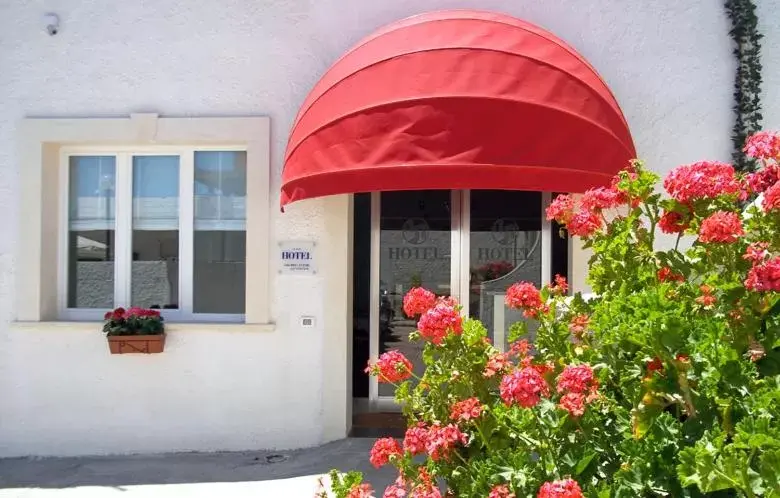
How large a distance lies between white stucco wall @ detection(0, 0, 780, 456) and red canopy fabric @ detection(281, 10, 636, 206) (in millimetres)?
1174

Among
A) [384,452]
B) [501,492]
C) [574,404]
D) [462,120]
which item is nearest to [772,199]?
[574,404]

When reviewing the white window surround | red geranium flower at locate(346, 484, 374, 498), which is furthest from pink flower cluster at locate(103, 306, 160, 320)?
red geranium flower at locate(346, 484, 374, 498)

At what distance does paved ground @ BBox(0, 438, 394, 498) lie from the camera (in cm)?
634

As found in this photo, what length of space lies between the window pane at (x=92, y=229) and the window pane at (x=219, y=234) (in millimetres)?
1118

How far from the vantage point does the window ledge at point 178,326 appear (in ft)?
24.0

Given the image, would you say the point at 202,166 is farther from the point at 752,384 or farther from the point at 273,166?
the point at 752,384

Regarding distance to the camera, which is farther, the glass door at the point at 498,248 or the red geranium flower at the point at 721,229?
the glass door at the point at 498,248

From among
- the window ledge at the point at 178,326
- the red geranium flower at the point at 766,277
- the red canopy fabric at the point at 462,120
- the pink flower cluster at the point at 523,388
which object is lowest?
the window ledge at the point at 178,326

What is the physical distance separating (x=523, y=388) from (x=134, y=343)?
5660 millimetres

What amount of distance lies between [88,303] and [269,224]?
2580 mm

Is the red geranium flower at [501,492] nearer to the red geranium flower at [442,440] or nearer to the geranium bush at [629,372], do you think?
the geranium bush at [629,372]

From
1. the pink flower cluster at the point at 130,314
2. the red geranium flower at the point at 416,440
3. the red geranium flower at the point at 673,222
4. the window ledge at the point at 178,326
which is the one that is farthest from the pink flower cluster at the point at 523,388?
the pink flower cluster at the point at 130,314

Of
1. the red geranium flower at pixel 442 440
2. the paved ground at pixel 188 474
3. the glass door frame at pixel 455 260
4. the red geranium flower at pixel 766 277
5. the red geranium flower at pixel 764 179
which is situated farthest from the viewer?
the glass door frame at pixel 455 260

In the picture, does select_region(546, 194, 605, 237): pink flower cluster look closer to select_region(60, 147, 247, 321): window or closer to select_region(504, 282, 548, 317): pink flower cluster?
select_region(504, 282, 548, 317): pink flower cluster
